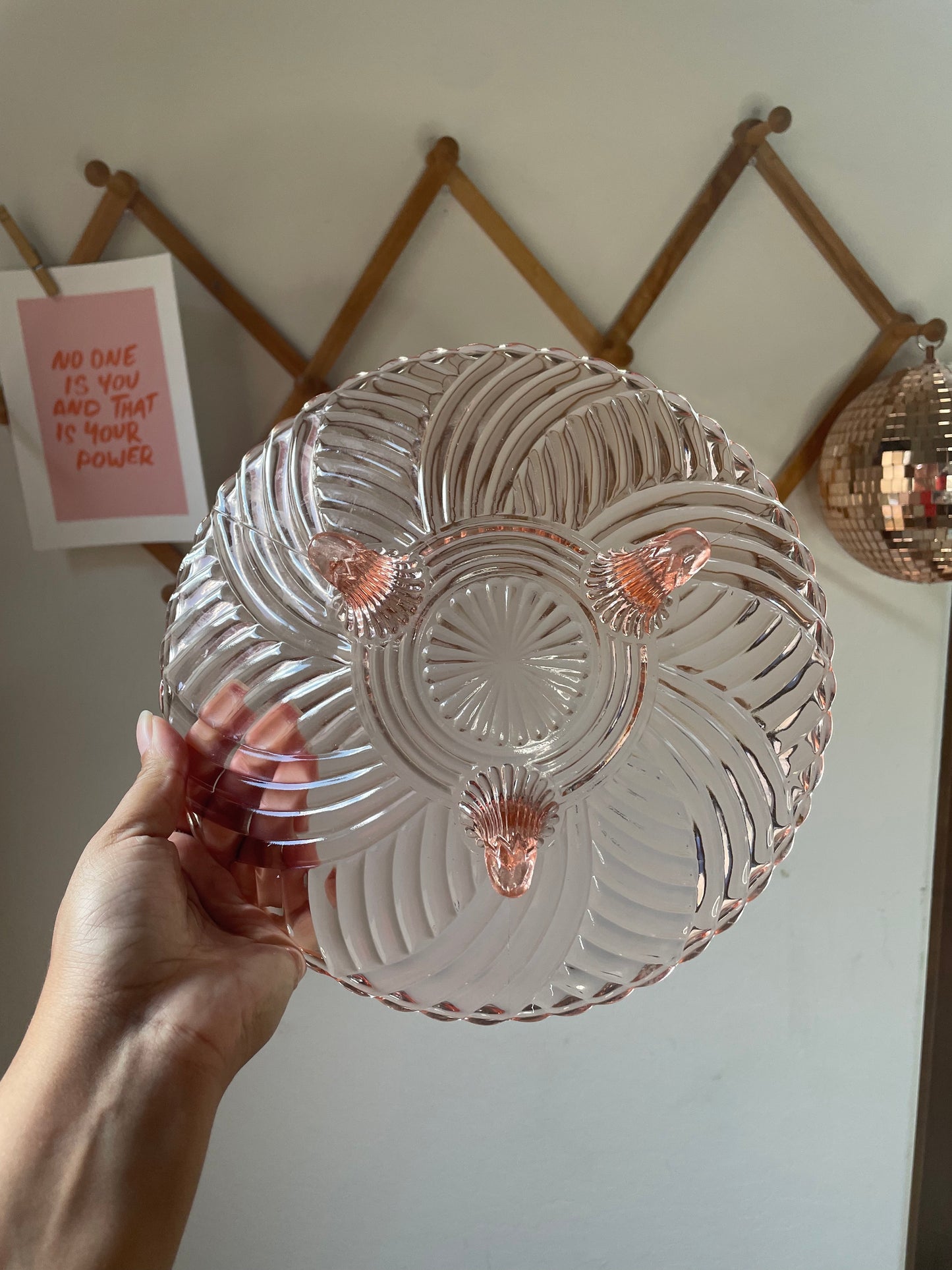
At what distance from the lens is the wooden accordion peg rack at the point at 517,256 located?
63 centimetres

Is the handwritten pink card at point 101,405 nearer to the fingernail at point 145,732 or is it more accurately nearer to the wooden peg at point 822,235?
the fingernail at point 145,732

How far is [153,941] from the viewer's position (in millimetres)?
450

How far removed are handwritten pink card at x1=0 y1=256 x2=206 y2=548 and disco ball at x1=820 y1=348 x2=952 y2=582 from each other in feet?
1.61

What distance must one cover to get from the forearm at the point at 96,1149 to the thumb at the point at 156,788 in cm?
10

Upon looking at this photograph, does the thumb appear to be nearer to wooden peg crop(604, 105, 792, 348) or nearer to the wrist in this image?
the wrist

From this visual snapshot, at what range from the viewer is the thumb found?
0.43 meters

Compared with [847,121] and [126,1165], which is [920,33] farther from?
[126,1165]

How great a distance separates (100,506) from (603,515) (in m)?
0.45

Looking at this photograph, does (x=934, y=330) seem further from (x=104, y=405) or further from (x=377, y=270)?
(x=104, y=405)

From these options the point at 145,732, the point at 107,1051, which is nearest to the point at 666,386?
the point at 145,732

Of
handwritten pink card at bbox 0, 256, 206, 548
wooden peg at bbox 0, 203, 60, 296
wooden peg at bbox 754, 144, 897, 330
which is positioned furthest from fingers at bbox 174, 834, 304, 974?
wooden peg at bbox 754, 144, 897, 330

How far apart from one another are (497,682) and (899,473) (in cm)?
36

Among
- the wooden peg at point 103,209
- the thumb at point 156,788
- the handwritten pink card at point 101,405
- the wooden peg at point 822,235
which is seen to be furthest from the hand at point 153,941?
the wooden peg at point 822,235

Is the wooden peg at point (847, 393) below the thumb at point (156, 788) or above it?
above
